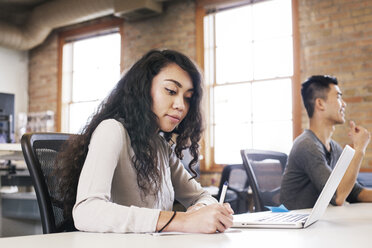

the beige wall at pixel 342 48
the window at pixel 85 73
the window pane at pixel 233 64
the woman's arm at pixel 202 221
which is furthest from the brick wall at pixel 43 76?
the woman's arm at pixel 202 221

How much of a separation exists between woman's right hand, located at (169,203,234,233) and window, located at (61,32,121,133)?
5410 mm

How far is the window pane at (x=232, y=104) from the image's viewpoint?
5.12 meters

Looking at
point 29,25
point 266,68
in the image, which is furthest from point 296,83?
point 29,25

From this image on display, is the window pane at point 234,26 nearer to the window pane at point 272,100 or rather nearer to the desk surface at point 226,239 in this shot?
the window pane at point 272,100

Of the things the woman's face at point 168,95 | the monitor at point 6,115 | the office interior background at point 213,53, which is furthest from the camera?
the office interior background at point 213,53

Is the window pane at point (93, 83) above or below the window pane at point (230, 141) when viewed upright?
above

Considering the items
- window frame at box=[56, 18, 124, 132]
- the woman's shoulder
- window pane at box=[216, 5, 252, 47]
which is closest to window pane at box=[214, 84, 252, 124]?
window pane at box=[216, 5, 252, 47]

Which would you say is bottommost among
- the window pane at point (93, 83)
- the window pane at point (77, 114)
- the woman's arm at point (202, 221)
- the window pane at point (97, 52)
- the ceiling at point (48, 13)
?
the woman's arm at point (202, 221)

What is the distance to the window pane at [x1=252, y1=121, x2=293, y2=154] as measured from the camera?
4840mm

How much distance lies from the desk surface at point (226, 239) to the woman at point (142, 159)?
7 centimetres

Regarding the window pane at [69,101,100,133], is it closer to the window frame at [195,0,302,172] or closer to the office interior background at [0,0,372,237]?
the office interior background at [0,0,372,237]

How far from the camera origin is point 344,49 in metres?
4.52

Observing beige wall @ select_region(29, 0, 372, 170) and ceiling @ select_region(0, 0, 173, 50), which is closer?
beige wall @ select_region(29, 0, 372, 170)

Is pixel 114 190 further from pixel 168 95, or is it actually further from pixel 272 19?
pixel 272 19
